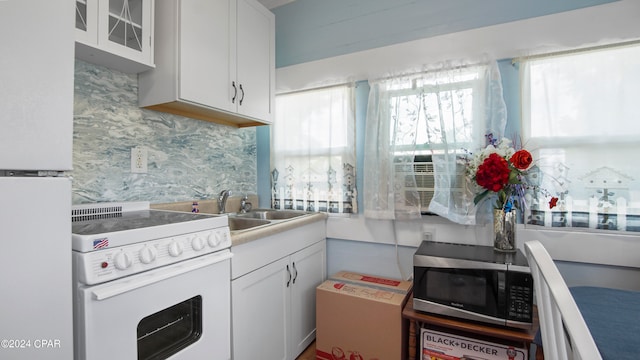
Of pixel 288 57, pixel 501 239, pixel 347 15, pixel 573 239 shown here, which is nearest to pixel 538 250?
pixel 501 239

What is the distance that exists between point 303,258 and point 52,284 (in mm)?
1380

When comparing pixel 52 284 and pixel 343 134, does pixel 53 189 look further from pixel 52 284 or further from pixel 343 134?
pixel 343 134

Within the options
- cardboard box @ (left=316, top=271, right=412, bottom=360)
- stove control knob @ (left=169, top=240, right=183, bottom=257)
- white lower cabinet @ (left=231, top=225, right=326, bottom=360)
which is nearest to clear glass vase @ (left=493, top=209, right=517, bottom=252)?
cardboard box @ (left=316, top=271, right=412, bottom=360)

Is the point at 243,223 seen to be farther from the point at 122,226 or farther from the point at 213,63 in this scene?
the point at 213,63

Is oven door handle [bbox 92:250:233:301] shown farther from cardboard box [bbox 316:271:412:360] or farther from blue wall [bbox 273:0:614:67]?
blue wall [bbox 273:0:614:67]

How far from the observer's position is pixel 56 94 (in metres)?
0.76

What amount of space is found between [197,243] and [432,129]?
153 cm

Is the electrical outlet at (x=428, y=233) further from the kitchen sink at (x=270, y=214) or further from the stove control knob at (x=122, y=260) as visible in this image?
the stove control knob at (x=122, y=260)

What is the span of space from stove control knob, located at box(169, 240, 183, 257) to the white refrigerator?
0.35 meters

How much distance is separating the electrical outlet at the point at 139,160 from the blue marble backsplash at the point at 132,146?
0.8 inches

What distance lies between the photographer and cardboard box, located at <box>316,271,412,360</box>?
161cm

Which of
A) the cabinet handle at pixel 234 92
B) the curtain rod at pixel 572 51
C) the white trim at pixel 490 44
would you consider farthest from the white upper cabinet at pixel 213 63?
the curtain rod at pixel 572 51

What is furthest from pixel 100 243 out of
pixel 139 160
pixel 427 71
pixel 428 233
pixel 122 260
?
pixel 427 71

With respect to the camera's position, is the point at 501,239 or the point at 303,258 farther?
the point at 303,258
